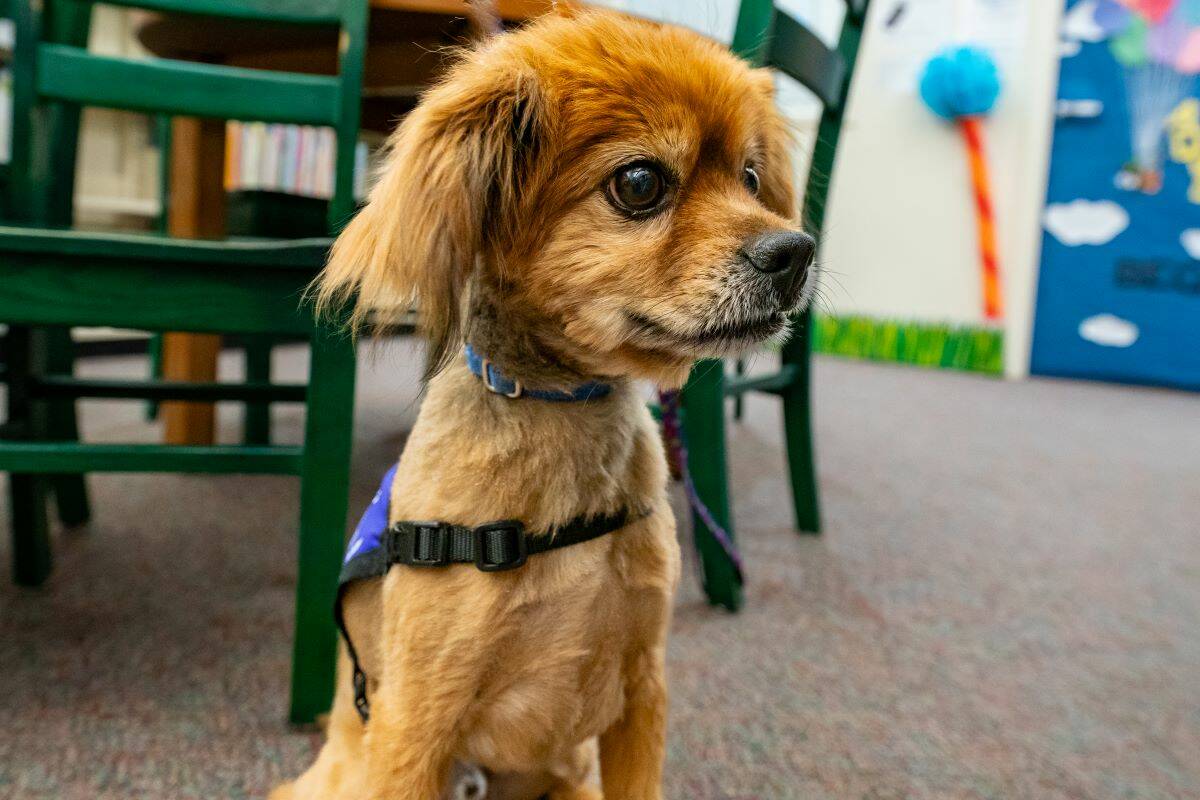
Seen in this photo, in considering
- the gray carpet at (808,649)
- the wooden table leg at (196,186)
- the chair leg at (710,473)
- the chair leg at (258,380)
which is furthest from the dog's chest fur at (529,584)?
the chair leg at (258,380)

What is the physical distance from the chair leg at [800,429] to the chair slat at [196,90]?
1.06 metres

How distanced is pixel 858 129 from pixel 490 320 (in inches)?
198

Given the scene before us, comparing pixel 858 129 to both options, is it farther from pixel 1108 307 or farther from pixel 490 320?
pixel 490 320

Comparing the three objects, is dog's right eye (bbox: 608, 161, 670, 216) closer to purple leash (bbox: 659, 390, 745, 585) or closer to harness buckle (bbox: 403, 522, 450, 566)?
harness buckle (bbox: 403, 522, 450, 566)

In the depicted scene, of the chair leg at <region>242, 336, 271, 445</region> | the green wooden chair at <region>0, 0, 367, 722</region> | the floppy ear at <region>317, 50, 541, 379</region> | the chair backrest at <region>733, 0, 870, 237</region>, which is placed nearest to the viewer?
the floppy ear at <region>317, 50, 541, 379</region>

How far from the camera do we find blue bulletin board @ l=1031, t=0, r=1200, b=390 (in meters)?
4.44

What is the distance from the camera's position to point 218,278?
3.09 ft

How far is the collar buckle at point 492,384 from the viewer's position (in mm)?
709

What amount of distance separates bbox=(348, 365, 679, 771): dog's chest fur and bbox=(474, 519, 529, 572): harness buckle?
1 cm

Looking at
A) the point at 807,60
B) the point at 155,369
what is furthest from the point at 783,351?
the point at 155,369

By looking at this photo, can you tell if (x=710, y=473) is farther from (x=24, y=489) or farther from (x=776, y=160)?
(x=24, y=489)

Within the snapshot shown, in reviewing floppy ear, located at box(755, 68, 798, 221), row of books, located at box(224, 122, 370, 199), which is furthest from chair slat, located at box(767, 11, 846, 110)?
row of books, located at box(224, 122, 370, 199)

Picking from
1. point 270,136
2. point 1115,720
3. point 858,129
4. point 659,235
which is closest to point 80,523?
point 659,235

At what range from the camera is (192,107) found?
110 cm
